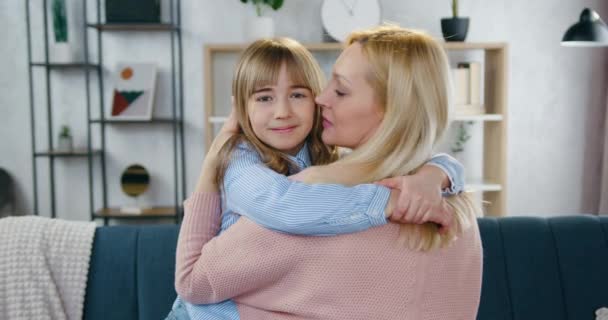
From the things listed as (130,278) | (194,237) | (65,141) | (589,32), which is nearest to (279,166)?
(194,237)

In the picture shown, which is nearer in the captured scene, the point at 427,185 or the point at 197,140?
the point at 427,185

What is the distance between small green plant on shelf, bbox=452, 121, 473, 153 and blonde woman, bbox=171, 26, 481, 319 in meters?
3.11

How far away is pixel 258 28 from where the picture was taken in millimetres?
3859

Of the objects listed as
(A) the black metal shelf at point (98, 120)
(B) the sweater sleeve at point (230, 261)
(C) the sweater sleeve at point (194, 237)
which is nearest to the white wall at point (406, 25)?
(A) the black metal shelf at point (98, 120)

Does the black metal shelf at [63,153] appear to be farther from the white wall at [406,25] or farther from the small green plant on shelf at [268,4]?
the small green plant on shelf at [268,4]

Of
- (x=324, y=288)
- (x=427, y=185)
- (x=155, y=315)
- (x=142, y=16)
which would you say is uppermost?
(x=142, y=16)

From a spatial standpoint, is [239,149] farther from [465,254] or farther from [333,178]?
[465,254]

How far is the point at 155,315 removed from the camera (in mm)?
1887

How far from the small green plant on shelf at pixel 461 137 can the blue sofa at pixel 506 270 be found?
221cm

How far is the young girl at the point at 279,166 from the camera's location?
3.53 ft

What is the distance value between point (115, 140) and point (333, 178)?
3349 millimetres

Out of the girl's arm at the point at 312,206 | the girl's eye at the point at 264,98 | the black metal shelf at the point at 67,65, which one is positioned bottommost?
the girl's arm at the point at 312,206

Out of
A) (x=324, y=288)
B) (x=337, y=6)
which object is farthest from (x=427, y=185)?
(x=337, y=6)

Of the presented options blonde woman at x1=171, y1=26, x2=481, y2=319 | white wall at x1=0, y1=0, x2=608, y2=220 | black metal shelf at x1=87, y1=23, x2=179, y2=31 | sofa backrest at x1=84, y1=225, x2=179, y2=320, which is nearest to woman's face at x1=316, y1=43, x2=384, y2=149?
blonde woman at x1=171, y1=26, x2=481, y2=319
